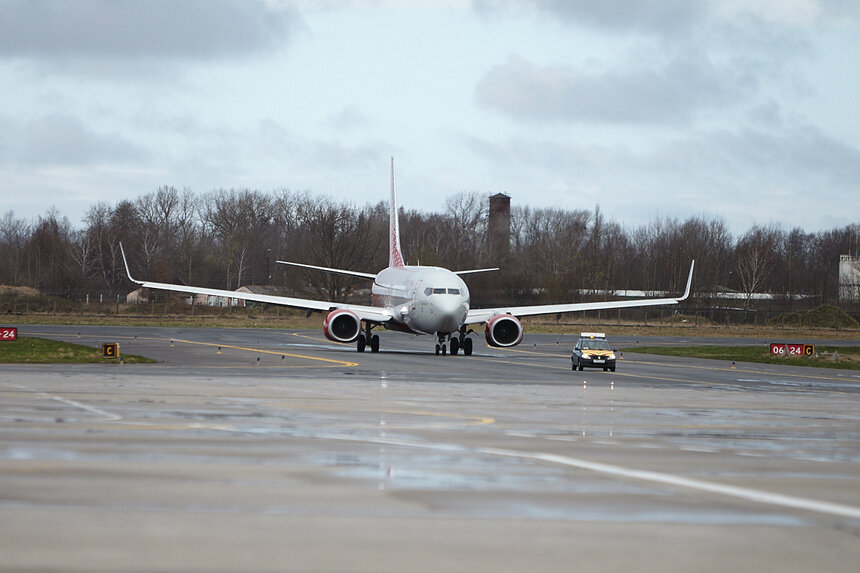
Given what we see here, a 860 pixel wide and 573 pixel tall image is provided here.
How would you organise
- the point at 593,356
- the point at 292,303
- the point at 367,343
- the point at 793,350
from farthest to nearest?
the point at 292,303 → the point at 793,350 → the point at 367,343 → the point at 593,356

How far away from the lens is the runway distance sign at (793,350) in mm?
52312

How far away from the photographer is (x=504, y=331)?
50656mm

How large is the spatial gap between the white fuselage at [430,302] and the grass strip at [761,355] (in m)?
13.8

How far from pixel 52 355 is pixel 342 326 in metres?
14.7

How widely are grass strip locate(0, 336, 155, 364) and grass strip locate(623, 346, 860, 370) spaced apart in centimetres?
2969

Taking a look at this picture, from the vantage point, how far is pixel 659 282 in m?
149

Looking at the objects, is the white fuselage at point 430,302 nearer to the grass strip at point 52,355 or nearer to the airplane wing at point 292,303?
the airplane wing at point 292,303

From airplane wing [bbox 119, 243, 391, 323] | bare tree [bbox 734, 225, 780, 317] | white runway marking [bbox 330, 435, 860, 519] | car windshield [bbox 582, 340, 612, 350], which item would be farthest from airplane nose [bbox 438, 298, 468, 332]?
bare tree [bbox 734, 225, 780, 317]

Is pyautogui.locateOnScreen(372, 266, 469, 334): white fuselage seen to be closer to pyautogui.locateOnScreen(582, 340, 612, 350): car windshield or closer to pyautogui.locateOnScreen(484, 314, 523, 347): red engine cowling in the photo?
pyautogui.locateOnScreen(484, 314, 523, 347): red engine cowling

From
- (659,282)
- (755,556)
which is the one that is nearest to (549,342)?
(755,556)

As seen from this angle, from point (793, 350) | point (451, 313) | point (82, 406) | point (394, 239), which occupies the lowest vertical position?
point (82, 406)

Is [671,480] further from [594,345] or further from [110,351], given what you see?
[110,351]

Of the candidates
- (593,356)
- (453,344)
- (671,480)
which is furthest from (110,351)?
(671,480)

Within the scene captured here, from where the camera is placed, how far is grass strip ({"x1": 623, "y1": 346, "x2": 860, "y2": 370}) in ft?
159
